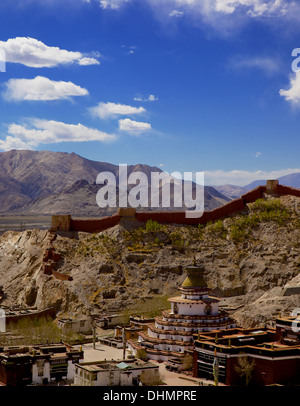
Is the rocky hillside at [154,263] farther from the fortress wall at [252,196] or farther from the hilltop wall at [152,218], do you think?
A: the fortress wall at [252,196]

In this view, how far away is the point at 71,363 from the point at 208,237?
34341 mm

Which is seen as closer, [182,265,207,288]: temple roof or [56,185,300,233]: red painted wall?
[182,265,207,288]: temple roof

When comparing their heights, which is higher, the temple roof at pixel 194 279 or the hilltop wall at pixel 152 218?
the hilltop wall at pixel 152 218

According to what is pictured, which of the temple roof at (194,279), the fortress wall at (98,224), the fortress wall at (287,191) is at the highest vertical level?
the fortress wall at (287,191)

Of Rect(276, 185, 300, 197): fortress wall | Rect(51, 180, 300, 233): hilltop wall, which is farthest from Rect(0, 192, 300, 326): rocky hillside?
Rect(51, 180, 300, 233): hilltop wall

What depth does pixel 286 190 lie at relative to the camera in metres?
82.8

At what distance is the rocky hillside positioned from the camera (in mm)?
67938

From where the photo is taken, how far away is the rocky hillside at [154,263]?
6794cm

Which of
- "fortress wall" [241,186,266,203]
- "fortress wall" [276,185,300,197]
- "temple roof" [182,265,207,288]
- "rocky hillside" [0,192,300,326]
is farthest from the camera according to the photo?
"fortress wall" [241,186,266,203]

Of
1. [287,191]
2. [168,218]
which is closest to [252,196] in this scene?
[287,191]

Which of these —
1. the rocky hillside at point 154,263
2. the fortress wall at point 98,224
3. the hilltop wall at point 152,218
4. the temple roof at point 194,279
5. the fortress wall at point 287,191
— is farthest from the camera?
the fortress wall at point 287,191

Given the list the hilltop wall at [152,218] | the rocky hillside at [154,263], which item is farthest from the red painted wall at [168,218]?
the rocky hillside at [154,263]

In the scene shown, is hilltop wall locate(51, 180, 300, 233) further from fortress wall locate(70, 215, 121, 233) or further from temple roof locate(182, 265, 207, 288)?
temple roof locate(182, 265, 207, 288)

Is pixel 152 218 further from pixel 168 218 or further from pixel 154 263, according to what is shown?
pixel 154 263
